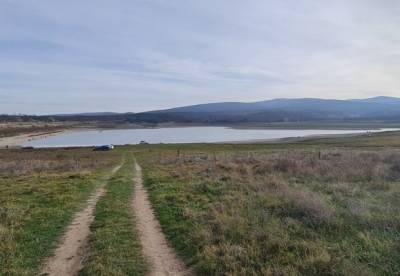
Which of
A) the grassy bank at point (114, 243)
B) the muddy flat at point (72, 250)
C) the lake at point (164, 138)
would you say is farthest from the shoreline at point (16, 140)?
the muddy flat at point (72, 250)

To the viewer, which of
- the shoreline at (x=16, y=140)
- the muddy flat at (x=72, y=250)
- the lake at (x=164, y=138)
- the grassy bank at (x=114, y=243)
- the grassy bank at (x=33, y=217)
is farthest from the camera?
the lake at (x=164, y=138)

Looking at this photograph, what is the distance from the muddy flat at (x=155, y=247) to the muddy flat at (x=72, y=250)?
4.34 ft

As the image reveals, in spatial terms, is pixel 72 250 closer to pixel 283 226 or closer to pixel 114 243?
pixel 114 243

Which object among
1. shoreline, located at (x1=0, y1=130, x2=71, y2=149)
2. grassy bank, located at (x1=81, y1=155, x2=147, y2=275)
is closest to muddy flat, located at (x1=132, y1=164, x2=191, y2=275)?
grassy bank, located at (x1=81, y1=155, x2=147, y2=275)

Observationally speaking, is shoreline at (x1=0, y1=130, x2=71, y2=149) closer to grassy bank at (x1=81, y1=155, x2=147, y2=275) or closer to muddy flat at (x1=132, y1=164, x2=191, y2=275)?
grassy bank at (x1=81, y1=155, x2=147, y2=275)

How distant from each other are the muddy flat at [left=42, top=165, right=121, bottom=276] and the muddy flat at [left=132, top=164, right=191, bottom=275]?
132 cm

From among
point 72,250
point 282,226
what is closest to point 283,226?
point 282,226

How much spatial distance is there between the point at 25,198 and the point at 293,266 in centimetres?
1207

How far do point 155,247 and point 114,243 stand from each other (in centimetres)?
95

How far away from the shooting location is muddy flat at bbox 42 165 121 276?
7.91 metres

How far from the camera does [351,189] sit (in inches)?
616

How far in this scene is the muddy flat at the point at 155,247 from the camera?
7.85 meters

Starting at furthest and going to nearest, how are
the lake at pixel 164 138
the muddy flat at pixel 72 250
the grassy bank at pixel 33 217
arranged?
1. the lake at pixel 164 138
2. the grassy bank at pixel 33 217
3. the muddy flat at pixel 72 250

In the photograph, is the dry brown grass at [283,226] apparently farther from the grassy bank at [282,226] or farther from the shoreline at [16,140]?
the shoreline at [16,140]
